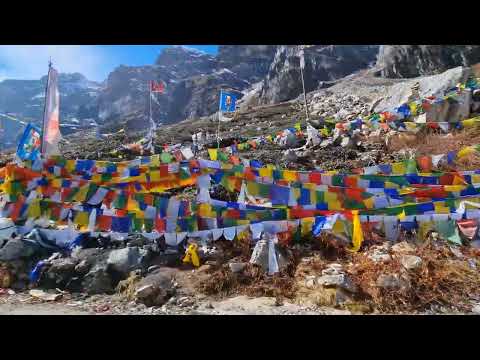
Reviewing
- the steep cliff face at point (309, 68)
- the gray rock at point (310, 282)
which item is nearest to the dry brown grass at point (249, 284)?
the gray rock at point (310, 282)

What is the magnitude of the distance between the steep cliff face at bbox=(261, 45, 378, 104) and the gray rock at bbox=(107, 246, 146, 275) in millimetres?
73747

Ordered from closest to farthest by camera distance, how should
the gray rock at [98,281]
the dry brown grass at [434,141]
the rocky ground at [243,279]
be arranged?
1. the rocky ground at [243,279]
2. the gray rock at [98,281]
3. the dry brown grass at [434,141]

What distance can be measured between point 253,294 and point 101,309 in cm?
217

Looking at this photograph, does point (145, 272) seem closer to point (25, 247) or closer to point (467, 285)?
point (25, 247)

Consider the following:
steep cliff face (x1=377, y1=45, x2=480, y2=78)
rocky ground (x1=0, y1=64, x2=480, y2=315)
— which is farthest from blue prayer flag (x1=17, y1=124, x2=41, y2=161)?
steep cliff face (x1=377, y1=45, x2=480, y2=78)

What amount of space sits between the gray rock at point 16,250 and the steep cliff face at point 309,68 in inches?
2913

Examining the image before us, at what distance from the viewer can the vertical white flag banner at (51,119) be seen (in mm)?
7992

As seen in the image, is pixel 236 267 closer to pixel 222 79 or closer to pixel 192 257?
pixel 192 257

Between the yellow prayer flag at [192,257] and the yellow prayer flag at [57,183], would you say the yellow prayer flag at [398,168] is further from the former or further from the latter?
the yellow prayer flag at [57,183]

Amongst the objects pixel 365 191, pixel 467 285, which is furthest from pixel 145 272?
pixel 467 285

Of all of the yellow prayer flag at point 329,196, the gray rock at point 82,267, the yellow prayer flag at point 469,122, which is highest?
the yellow prayer flag at point 469,122

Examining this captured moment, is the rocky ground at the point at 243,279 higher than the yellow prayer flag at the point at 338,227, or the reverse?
the yellow prayer flag at the point at 338,227

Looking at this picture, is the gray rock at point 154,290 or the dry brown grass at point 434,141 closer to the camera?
the gray rock at point 154,290

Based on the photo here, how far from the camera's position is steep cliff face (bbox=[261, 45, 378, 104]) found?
80.5m
